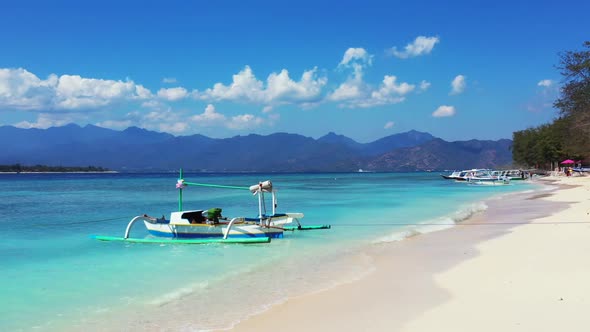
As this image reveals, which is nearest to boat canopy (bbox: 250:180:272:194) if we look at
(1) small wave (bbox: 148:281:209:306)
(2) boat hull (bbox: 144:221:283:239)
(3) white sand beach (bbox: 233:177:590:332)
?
(2) boat hull (bbox: 144:221:283:239)

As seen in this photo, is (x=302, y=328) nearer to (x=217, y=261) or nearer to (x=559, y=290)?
(x=559, y=290)

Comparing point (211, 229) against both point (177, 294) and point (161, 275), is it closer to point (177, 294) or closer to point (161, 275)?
point (161, 275)

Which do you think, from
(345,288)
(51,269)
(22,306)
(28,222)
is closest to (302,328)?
(345,288)

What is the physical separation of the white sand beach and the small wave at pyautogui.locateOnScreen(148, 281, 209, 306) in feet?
7.94

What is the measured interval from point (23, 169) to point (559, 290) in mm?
216908

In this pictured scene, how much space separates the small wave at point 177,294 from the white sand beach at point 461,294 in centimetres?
242

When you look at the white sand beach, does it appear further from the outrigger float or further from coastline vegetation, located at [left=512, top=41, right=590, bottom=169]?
coastline vegetation, located at [left=512, top=41, right=590, bottom=169]

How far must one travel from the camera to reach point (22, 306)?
9.46 metres

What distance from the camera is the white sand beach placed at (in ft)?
22.9

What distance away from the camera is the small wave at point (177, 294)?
9453mm

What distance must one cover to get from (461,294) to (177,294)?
5647 millimetres

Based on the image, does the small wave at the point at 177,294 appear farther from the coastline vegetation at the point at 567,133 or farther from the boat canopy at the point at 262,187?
the coastline vegetation at the point at 567,133

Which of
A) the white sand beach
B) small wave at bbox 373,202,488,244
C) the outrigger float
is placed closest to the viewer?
the white sand beach

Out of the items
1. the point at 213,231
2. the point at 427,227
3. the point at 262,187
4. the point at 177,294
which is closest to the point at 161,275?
the point at 177,294
